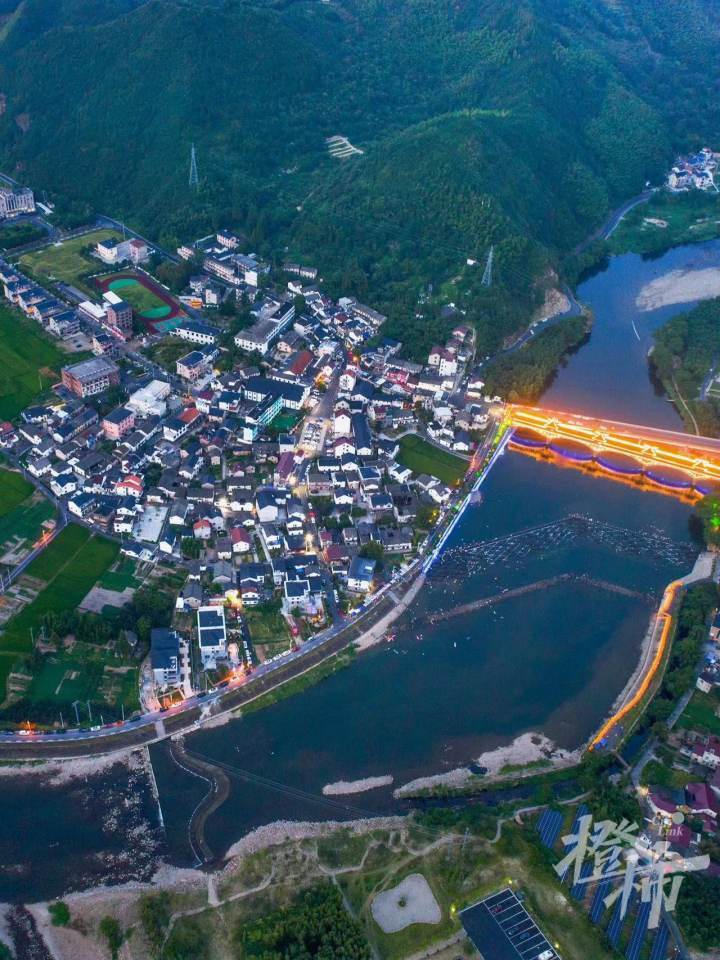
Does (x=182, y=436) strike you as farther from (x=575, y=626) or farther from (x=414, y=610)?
(x=575, y=626)

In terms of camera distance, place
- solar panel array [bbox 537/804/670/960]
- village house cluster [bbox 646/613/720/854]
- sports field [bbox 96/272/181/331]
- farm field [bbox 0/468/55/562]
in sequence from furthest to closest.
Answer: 1. sports field [bbox 96/272/181/331]
2. farm field [bbox 0/468/55/562]
3. village house cluster [bbox 646/613/720/854]
4. solar panel array [bbox 537/804/670/960]

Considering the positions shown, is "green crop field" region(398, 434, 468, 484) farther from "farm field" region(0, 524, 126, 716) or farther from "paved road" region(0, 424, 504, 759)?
"farm field" region(0, 524, 126, 716)

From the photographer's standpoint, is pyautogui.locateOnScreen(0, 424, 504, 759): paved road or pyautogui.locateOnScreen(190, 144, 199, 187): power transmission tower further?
pyautogui.locateOnScreen(190, 144, 199, 187): power transmission tower

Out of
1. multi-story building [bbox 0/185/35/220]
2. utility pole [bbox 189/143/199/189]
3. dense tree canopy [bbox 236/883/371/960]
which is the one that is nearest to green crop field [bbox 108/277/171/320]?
utility pole [bbox 189/143/199/189]

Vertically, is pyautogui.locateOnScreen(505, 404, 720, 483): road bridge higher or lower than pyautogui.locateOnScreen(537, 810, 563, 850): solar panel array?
higher

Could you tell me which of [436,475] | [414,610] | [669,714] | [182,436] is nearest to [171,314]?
[182,436]

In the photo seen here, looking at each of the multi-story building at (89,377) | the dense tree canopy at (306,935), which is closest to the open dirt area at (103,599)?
the dense tree canopy at (306,935)

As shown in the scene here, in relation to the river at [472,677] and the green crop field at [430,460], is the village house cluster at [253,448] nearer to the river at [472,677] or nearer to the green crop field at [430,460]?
the green crop field at [430,460]
